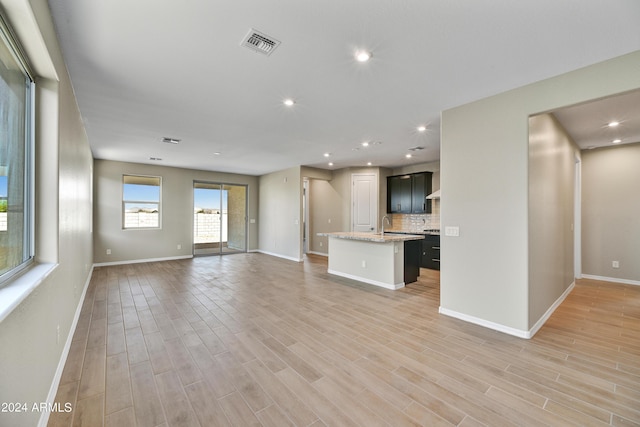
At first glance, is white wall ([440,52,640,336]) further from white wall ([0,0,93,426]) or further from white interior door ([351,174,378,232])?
white interior door ([351,174,378,232])

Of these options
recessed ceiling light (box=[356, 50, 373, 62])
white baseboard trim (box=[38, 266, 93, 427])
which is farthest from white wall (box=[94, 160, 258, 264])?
recessed ceiling light (box=[356, 50, 373, 62])

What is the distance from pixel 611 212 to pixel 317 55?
6.42m

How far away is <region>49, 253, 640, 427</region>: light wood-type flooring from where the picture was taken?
1755 mm

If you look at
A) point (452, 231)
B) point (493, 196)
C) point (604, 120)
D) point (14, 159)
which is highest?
point (604, 120)

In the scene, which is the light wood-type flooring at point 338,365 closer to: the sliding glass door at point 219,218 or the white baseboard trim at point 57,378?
the white baseboard trim at point 57,378

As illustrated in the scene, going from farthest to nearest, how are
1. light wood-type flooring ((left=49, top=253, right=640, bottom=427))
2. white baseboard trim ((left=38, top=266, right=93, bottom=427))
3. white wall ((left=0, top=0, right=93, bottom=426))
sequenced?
light wood-type flooring ((left=49, top=253, right=640, bottom=427)), white baseboard trim ((left=38, top=266, right=93, bottom=427)), white wall ((left=0, top=0, right=93, bottom=426))

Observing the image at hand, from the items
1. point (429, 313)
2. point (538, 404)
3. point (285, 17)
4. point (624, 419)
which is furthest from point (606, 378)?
point (285, 17)

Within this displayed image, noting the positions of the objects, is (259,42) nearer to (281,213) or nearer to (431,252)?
(431,252)

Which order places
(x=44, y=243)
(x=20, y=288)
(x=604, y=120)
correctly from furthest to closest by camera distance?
(x=604, y=120) < (x=44, y=243) < (x=20, y=288)

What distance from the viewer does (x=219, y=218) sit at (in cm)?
845

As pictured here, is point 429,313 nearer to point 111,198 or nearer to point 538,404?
point 538,404

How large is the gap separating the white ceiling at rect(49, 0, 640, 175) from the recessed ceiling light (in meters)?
0.05

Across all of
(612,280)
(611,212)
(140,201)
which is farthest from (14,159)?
(612,280)

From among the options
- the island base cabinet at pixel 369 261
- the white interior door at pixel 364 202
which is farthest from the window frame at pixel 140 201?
the white interior door at pixel 364 202
